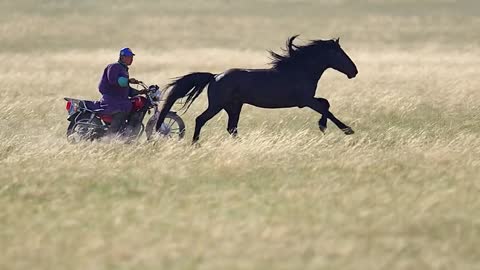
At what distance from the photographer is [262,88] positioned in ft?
41.4

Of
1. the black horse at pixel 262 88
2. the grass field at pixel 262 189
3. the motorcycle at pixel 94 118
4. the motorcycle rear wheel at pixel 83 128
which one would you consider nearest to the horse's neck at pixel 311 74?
the black horse at pixel 262 88

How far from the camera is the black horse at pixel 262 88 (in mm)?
12477

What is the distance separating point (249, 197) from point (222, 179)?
43.6 inches

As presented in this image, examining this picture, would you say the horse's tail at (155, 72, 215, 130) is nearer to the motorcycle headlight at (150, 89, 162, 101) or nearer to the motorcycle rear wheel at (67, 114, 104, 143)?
the motorcycle headlight at (150, 89, 162, 101)

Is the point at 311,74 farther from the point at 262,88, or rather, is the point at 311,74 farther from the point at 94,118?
the point at 94,118

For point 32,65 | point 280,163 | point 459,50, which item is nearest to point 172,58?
point 32,65

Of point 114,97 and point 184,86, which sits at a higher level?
point 184,86

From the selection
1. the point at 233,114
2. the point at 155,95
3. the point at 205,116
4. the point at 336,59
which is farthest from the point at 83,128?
the point at 336,59

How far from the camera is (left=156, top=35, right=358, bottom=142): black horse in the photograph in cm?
1248

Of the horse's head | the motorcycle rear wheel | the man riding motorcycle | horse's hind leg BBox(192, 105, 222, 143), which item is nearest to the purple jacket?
the man riding motorcycle

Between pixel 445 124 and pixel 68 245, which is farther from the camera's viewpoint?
pixel 445 124

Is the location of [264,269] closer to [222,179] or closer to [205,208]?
[205,208]

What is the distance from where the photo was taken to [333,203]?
8211 millimetres

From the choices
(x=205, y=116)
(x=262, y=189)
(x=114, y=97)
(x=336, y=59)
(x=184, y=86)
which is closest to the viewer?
(x=262, y=189)
